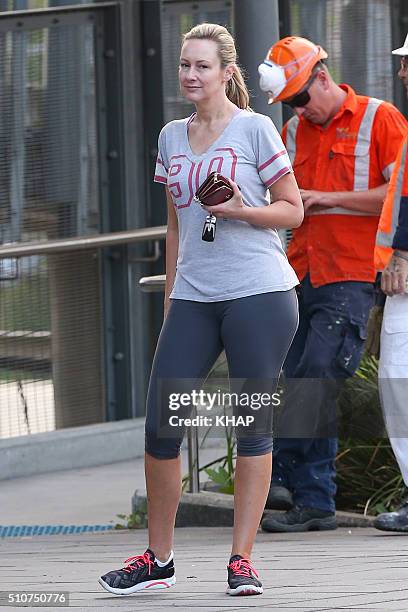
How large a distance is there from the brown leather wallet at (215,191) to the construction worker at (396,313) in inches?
65.5

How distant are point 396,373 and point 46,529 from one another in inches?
91.7

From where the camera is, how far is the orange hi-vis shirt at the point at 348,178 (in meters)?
7.04

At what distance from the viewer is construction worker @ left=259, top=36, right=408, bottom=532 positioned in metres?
7.02

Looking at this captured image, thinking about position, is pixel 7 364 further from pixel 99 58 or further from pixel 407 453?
pixel 407 453

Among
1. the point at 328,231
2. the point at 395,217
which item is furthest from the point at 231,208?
the point at 328,231

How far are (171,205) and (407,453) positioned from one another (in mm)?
1840

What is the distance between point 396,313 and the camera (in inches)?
260

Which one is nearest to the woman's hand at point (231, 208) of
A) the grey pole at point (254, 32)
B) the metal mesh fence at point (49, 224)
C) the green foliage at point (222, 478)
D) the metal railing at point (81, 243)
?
the grey pole at point (254, 32)

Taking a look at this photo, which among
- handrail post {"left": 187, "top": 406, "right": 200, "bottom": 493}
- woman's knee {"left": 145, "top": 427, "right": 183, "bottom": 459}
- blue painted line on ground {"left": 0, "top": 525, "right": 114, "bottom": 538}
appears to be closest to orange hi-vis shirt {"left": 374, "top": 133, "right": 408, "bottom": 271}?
handrail post {"left": 187, "top": 406, "right": 200, "bottom": 493}

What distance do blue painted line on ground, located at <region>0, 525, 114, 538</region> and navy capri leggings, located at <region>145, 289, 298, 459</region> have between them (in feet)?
9.52

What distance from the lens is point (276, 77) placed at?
23.1 ft

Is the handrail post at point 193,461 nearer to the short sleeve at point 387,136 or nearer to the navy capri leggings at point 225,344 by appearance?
the short sleeve at point 387,136

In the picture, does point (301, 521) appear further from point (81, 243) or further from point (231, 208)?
point (81, 243)

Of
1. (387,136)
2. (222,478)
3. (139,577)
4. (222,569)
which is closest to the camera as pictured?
(139,577)
